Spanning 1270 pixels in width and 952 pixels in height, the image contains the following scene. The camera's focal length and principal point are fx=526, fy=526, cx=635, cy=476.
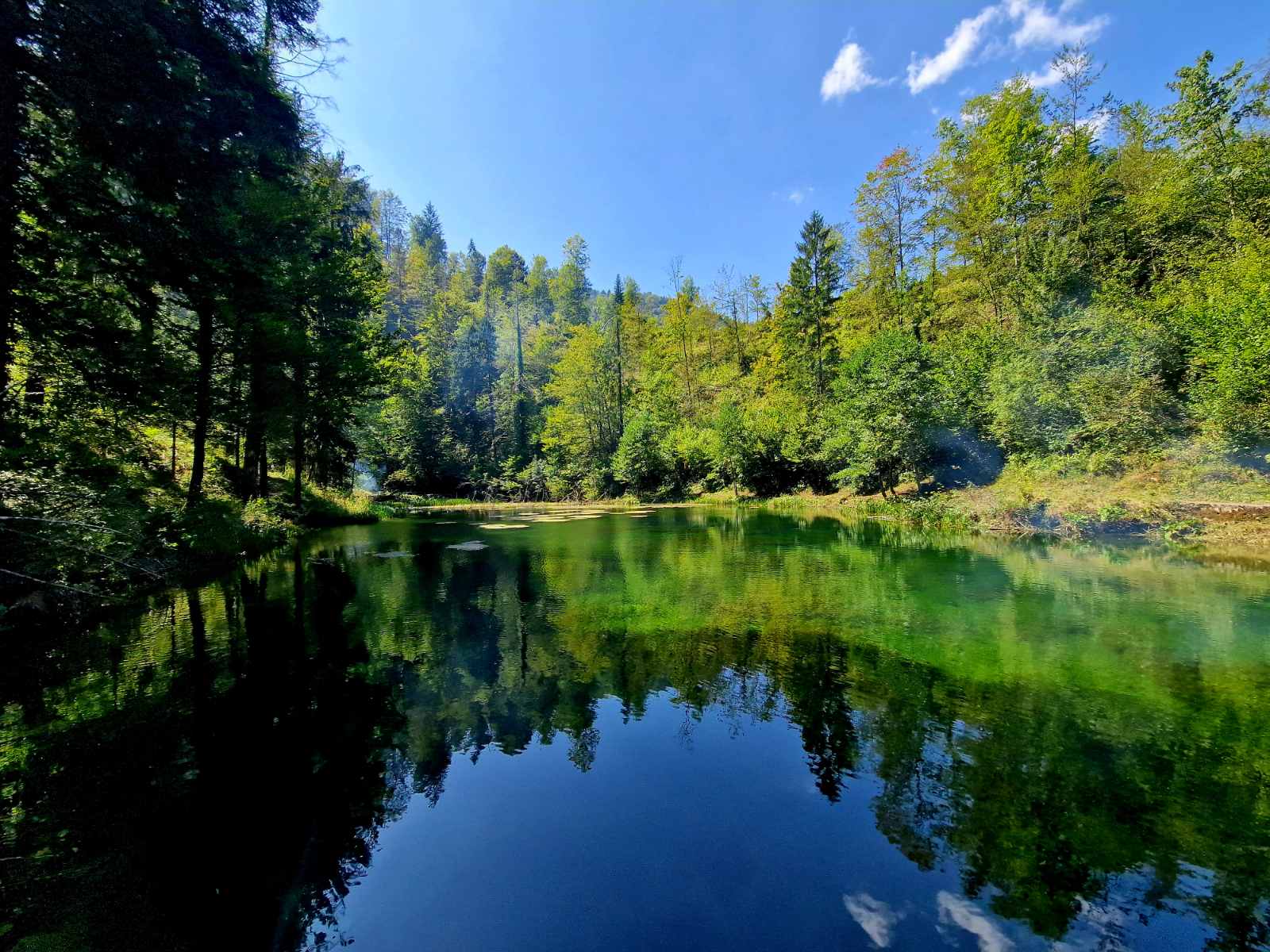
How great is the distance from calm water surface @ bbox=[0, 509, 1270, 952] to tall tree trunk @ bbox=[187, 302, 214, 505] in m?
5.19

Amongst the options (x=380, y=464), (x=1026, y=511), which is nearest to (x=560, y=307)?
(x=380, y=464)

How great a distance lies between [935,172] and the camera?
3009 cm

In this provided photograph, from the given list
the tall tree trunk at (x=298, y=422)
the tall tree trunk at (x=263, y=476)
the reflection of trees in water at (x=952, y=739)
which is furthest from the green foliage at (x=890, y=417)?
the tall tree trunk at (x=263, y=476)

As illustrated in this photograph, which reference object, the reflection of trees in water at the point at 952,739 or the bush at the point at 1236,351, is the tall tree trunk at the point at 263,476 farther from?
the bush at the point at 1236,351

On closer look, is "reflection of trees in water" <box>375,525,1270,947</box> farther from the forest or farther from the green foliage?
the green foliage

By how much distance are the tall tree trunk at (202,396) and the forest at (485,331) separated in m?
0.09

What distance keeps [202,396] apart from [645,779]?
46.8 ft

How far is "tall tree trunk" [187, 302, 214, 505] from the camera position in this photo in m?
12.6

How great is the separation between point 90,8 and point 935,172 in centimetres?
3536

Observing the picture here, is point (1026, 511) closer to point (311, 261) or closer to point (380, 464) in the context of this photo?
point (311, 261)

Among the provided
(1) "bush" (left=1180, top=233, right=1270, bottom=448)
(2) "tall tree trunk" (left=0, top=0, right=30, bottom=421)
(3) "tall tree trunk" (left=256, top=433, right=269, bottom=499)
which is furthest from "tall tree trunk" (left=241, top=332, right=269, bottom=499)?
(1) "bush" (left=1180, top=233, right=1270, bottom=448)

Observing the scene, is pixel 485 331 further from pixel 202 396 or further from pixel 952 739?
pixel 952 739

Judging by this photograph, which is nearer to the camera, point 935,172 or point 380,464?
point 935,172

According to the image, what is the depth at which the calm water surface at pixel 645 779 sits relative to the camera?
2926 millimetres
